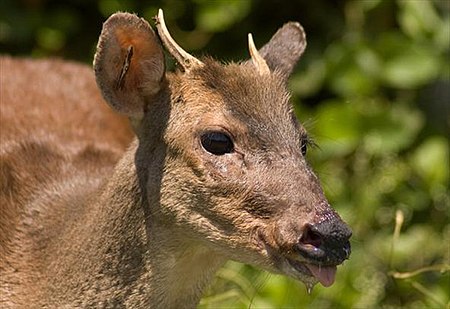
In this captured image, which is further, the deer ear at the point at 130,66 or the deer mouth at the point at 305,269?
the deer ear at the point at 130,66

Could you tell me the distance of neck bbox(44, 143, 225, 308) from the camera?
10.6 feet

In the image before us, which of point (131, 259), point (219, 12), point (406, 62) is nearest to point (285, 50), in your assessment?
point (131, 259)

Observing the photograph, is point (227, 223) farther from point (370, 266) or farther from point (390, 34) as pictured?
point (390, 34)

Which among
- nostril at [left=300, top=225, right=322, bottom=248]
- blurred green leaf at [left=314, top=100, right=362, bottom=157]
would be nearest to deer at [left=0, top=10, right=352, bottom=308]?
nostril at [left=300, top=225, right=322, bottom=248]

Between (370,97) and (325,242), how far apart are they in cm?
251

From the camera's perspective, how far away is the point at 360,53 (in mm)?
5211

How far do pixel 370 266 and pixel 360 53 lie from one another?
0.94 metres

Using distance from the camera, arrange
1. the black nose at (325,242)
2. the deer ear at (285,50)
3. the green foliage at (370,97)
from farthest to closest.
Answer: the green foliage at (370,97) → the deer ear at (285,50) → the black nose at (325,242)

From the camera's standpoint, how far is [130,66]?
3230 mm

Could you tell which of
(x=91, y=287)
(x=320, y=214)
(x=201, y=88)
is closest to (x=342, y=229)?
(x=320, y=214)

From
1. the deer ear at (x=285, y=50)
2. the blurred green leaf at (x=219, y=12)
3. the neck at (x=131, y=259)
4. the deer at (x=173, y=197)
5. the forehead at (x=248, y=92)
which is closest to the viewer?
the deer at (x=173, y=197)

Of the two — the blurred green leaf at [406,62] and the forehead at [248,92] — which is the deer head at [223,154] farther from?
the blurred green leaf at [406,62]

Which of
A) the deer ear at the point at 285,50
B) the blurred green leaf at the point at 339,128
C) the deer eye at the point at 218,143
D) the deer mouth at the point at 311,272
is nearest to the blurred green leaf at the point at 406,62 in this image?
the blurred green leaf at the point at 339,128

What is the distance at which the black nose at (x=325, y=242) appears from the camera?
2.87m
